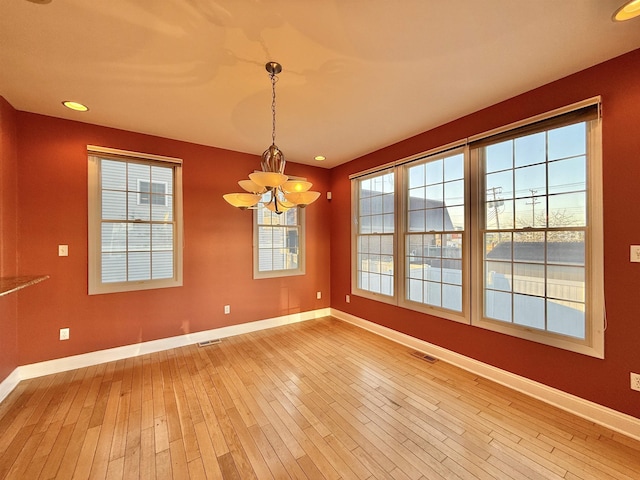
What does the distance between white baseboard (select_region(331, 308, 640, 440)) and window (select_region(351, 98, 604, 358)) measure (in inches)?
15.9

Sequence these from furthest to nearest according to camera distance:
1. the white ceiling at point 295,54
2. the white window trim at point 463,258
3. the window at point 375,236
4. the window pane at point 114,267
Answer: the window at point 375,236, the window pane at point 114,267, the white window trim at point 463,258, the white ceiling at point 295,54

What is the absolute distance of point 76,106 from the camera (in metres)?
2.60

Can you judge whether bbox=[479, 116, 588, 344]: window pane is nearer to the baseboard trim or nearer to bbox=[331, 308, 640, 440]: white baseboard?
bbox=[331, 308, 640, 440]: white baseboard

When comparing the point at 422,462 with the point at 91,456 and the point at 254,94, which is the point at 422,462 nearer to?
the point at 91,456

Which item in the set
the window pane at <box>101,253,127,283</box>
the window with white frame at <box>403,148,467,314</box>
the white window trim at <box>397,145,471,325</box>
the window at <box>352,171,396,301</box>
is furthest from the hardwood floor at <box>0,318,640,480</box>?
the window at <box>352,171,396,301</box>

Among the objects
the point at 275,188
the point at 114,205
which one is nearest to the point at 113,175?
the point at 114,205

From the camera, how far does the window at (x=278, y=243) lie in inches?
163

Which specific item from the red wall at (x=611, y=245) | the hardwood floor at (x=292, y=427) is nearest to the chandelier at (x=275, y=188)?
the hardwood floor at (x=292, y=427)

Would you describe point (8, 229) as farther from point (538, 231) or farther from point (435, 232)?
point (538, 231)

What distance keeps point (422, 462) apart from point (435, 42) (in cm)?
278

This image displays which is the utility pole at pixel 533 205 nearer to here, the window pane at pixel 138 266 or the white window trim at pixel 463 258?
the white window trim at pixel 463 258

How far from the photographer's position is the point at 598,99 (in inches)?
78.0

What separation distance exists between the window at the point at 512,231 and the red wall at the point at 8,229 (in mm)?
4195

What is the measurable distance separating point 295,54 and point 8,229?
3.18 meters
